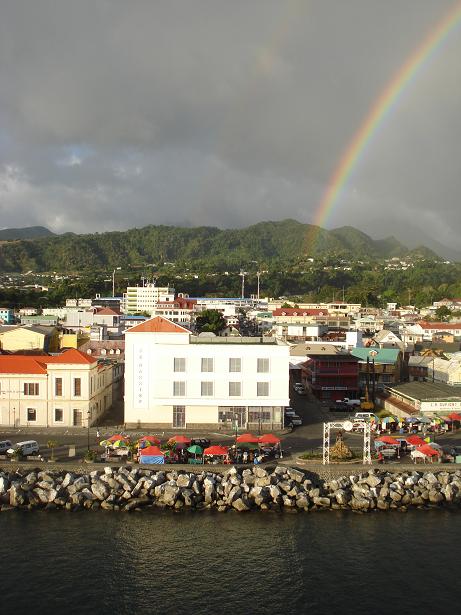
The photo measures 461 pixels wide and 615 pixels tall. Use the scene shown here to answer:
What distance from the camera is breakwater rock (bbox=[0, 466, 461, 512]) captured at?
62.3 feet

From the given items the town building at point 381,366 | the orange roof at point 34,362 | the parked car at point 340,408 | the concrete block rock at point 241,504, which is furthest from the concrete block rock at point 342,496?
the town building at point 381,366

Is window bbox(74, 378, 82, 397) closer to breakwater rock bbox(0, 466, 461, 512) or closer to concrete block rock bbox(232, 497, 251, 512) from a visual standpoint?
breakwater rock bbox(0, 466, 461, 512)

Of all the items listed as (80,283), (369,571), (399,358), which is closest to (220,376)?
(369,571)

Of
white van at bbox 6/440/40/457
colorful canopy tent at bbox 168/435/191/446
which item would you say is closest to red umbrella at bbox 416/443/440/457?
colorful canopy tent at bbox 168/435/191/446

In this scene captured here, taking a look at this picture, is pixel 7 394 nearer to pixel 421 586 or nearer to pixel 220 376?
pixel 220 376

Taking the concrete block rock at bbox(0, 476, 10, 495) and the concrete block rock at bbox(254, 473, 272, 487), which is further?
the concrete block rock at bbox(254, 473, 272, 487)

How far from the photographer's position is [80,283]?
120062mm

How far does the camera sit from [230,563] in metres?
15.7

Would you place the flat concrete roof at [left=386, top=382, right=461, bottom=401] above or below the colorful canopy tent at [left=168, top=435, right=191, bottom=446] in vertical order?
above

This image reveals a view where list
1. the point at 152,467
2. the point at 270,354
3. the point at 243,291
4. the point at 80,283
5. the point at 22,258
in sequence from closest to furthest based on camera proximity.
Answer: the point at 152,467, the point at 270,354, the point at 80,283, the point at 243,291, the point at 22,258

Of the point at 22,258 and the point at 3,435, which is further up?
the point at 22,258

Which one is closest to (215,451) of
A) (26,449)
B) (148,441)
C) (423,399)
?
(148,441)

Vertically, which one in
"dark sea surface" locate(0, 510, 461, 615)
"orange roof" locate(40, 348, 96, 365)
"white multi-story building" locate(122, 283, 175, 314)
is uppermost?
"white multi-story building" locate(122, 283, 175, 314)

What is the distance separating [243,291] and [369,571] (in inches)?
4659
